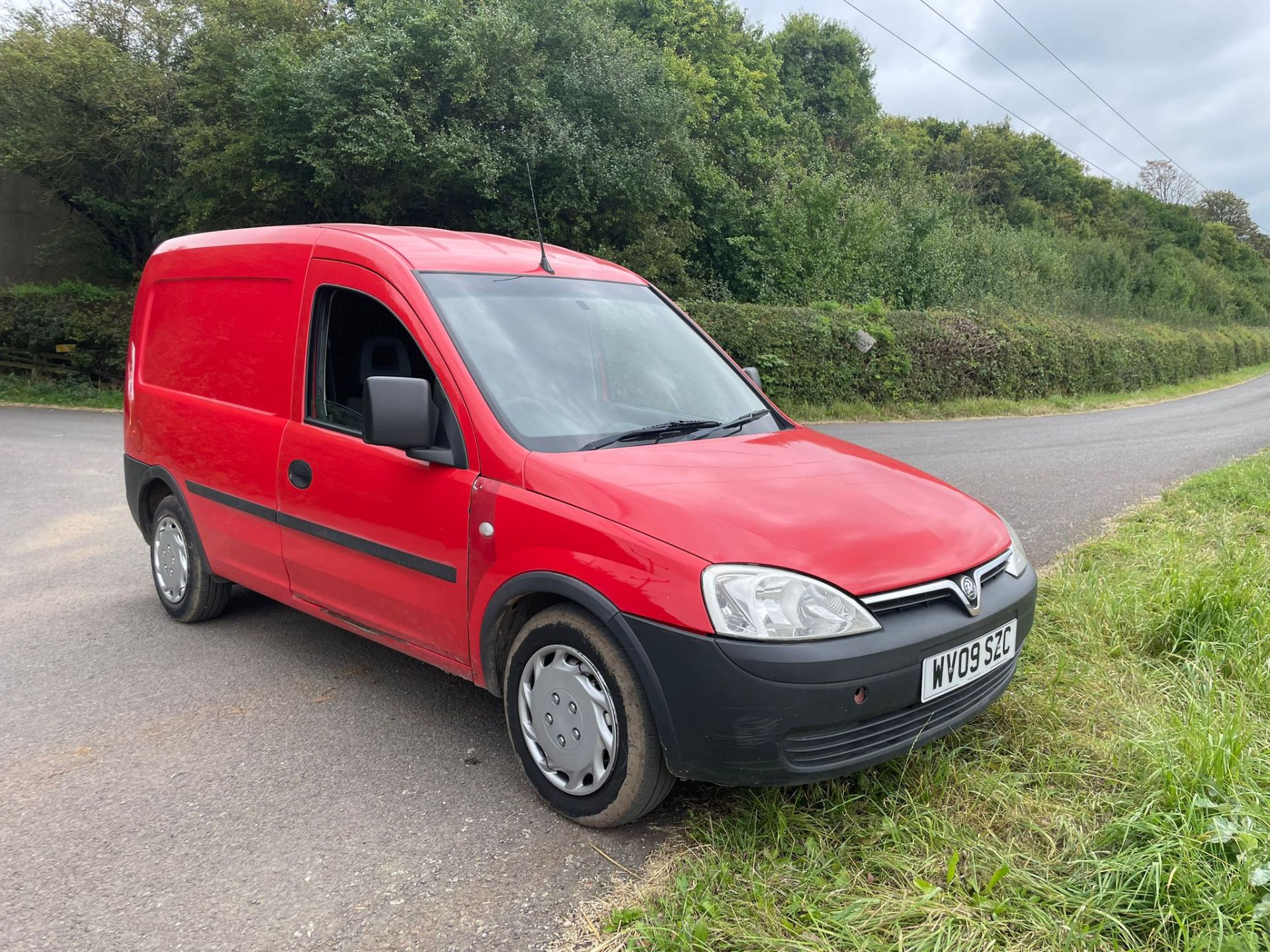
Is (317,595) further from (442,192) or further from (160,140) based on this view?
(160,140)

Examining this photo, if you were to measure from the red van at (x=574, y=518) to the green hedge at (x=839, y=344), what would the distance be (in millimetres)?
12422

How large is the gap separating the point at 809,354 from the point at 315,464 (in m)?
14.1

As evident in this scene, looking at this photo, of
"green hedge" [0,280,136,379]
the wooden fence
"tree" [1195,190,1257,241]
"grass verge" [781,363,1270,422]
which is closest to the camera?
"grass verge" [781,363,1270,422]

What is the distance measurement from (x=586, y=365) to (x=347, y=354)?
106cm

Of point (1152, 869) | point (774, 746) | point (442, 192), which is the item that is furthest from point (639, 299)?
point (442, 192)

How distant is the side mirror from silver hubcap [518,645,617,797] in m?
0.87

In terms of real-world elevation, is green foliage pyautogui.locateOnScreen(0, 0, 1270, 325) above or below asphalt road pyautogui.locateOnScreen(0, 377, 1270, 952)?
above

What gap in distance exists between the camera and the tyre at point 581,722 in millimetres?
2723

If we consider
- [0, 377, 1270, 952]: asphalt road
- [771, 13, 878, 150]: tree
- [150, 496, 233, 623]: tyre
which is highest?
[771, 13, 878, 150]: tree

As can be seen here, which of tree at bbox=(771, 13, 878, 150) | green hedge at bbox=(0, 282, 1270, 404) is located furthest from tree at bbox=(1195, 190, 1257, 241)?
green hedge at bbox=(0, 282, 1270, 404)

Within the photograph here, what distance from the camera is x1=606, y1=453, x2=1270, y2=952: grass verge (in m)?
2.31

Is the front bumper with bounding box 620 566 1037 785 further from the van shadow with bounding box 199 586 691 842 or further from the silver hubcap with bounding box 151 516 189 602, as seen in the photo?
the silver hubcap with bounding box 151 516 189 602

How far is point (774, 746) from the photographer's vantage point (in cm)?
256

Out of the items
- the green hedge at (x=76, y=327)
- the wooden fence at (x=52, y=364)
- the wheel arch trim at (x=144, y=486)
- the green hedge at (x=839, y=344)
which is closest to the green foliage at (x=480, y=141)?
the green hedge at (x=839, y=344)
